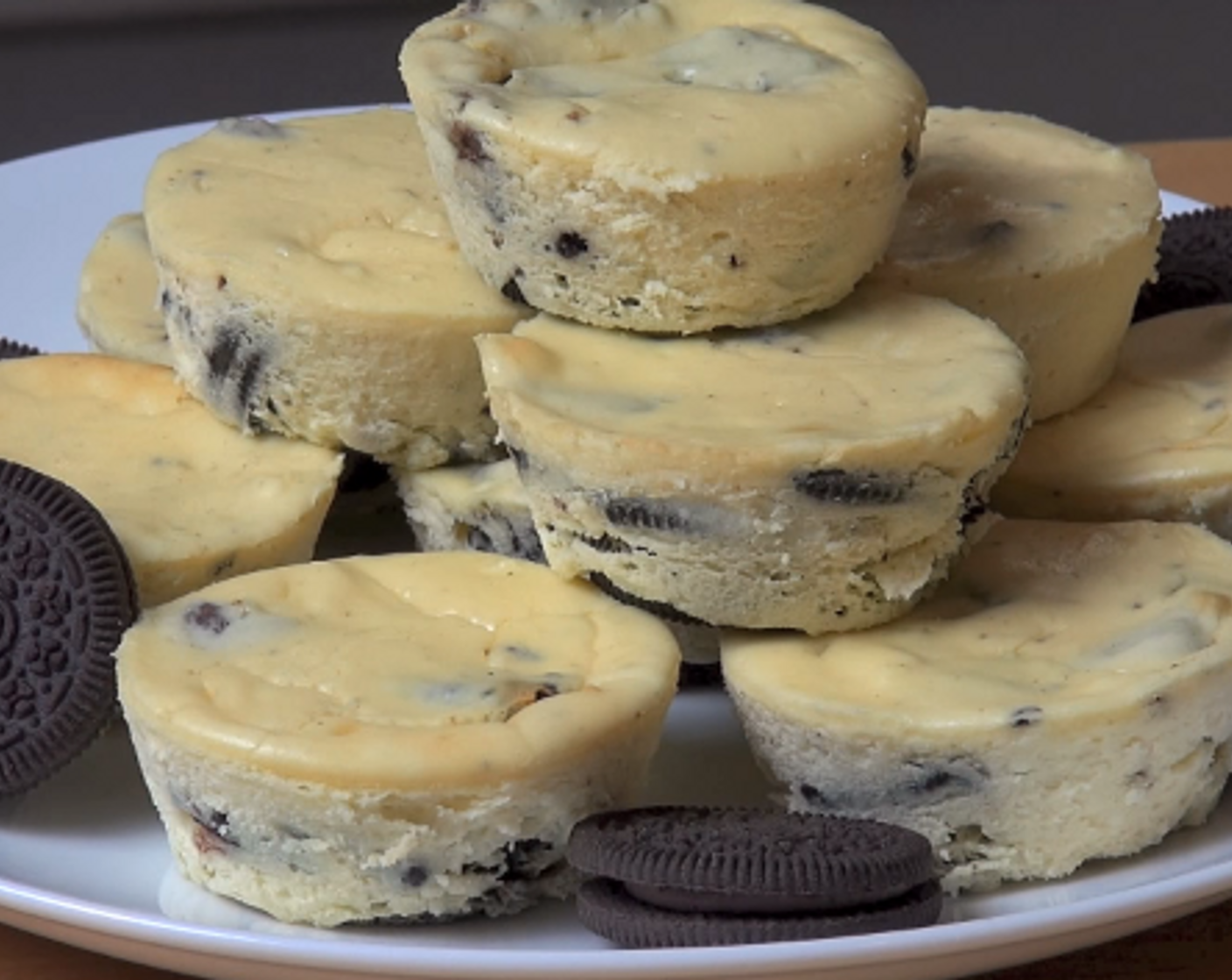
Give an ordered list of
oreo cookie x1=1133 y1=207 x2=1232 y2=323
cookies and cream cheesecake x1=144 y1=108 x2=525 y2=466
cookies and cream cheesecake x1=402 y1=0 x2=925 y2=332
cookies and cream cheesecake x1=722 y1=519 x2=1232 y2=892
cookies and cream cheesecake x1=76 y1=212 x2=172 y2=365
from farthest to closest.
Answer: oreo cookie x1=1133 y1=207 x2=1232 y2=323
cookies and cream cheesecake x1=76 y1=212 x2=172 y2=365
cookies and cream cheesecake x1=144 y1=108 x2=525 y2=466
cookies and cream cheesecake x1=402 y1=0 x2=925 y2=332
cookies and cream cheesecake x1=722 y1=519 x2=1232 y2=892

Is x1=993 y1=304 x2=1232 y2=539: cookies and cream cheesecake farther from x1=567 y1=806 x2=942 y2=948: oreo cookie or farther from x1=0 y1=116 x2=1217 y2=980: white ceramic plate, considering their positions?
x1=567 y1=806 x2=942 y2=948: oreo cookie

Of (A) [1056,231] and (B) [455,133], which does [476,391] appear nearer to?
(B) [455,133]

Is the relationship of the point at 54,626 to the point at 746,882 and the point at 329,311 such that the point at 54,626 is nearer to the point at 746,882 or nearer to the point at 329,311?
the point at 329,311

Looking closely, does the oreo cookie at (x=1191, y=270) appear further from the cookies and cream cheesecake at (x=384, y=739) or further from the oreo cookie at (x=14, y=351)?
the oreo cookie at (x=14, y=351)

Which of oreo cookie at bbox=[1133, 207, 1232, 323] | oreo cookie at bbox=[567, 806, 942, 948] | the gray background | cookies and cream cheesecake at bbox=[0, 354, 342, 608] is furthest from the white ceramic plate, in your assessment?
the gray background

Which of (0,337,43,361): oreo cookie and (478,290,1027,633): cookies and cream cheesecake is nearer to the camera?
(478,290,1027,633): cookies and cream cheesecake

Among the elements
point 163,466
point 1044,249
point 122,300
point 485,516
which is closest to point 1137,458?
point 1044,249

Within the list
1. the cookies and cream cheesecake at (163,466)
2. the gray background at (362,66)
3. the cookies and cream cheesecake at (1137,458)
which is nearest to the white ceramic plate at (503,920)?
the cookies and cream cheesecake at (163,466)
